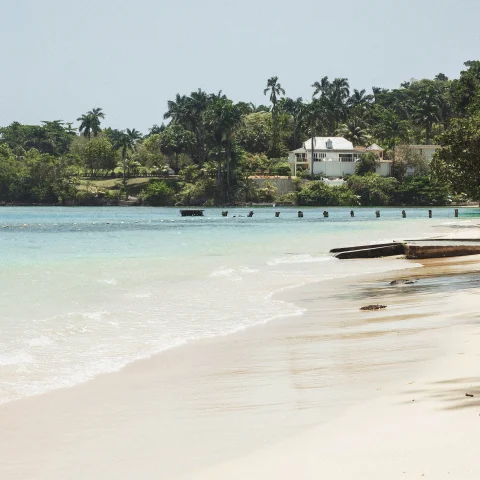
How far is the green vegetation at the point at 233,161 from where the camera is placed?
6348 inches

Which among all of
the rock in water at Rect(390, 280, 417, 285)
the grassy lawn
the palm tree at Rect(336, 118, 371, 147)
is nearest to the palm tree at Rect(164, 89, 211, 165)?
the grassy lawn

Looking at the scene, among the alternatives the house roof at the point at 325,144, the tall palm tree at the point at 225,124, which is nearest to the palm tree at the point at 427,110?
the house roof at the point at 325,144

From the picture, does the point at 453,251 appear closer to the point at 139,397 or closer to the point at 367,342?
the point at 367,342

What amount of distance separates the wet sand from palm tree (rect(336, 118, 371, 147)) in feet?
551

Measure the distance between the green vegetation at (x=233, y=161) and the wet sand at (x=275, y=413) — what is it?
14082 cm

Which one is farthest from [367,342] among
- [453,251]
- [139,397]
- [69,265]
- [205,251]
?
[205,251]

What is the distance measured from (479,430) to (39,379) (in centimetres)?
655

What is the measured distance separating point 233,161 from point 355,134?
30.9m

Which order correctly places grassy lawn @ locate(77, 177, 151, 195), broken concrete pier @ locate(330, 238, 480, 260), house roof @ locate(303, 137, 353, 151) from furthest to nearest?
grassy lawn @ locate(77, 177, 151, 195), house roof @ locate(303, 137, 353, 151), broken concrete pier @ locate(330, 238, 480, 260)

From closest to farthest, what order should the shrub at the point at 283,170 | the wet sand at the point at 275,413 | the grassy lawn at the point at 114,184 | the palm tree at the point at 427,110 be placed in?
the wet sand at the point at 275,413 < the palm tree at the point at 427,110 < the shrub at the point at 283,170 < the grassy lawn at the point at 114,184

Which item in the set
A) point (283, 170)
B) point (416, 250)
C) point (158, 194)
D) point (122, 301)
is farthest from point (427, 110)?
point (122, 301)

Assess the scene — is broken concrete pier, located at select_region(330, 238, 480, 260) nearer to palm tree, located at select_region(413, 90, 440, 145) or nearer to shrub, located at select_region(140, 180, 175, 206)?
shrub, located at select_region(140, 180, 175, 206)

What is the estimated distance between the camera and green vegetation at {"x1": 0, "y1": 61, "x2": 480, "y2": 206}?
161250 mm

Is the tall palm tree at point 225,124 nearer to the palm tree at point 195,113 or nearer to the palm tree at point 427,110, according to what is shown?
the palm tree at point 195,113
